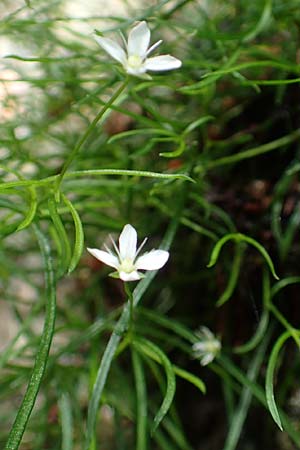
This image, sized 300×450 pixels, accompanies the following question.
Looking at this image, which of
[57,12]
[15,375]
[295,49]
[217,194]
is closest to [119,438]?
[15,375]

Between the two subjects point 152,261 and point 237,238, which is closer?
point 152,261

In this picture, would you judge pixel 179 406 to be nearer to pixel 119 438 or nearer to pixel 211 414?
pixel 211 414

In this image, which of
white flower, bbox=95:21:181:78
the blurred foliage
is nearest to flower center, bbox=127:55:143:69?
white flower, bbox=95:21:181:78

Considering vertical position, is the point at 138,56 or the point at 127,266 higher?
the point at 138,56

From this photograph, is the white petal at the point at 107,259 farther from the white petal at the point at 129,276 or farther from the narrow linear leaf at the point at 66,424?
the narrow linear leaf at the point at 66,424

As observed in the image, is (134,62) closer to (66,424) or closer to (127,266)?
(127,266)

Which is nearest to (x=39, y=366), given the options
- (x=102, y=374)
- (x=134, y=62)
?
(x=102, y=374)

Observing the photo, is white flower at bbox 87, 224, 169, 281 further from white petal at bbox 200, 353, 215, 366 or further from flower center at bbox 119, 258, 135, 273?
white petal at bbox 200, 353, 215, 366
